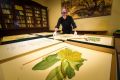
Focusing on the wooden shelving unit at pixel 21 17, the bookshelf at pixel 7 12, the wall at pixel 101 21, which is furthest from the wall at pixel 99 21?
the bookshelf at pixel 7 12

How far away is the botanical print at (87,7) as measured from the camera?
10.8 ft

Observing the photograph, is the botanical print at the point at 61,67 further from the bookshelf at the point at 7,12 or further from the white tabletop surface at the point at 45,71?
the bookshelf at the point at 7,12

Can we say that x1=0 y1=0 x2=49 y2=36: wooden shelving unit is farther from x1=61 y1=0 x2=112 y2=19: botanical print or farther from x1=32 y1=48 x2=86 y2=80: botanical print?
x1=32 y1=48 x2=86 y2=80: botanical print

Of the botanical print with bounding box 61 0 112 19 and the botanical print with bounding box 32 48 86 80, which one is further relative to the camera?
the botanical print with bounding box 61 0 112 19

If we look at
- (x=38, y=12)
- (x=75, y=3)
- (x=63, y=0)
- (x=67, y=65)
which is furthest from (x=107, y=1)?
(x=67, y=65)

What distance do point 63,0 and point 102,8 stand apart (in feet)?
6.03

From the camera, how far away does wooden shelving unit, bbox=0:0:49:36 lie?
11.4 ft

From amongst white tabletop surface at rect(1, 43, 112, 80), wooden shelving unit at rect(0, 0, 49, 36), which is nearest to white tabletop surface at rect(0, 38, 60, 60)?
white tabletop surface at rect(1, 43, 112, 80)

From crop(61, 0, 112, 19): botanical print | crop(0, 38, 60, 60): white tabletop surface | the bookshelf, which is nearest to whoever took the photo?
crop(0, 38, 60, 60): white tabletop surface

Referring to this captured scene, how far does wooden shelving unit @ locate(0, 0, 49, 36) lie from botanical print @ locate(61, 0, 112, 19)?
1322 millimetres

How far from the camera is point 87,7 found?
364 centimetres

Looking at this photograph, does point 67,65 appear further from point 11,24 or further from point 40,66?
point 11,24

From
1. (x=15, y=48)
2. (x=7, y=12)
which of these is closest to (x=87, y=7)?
(x=7, y=12)

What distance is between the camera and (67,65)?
600mm
